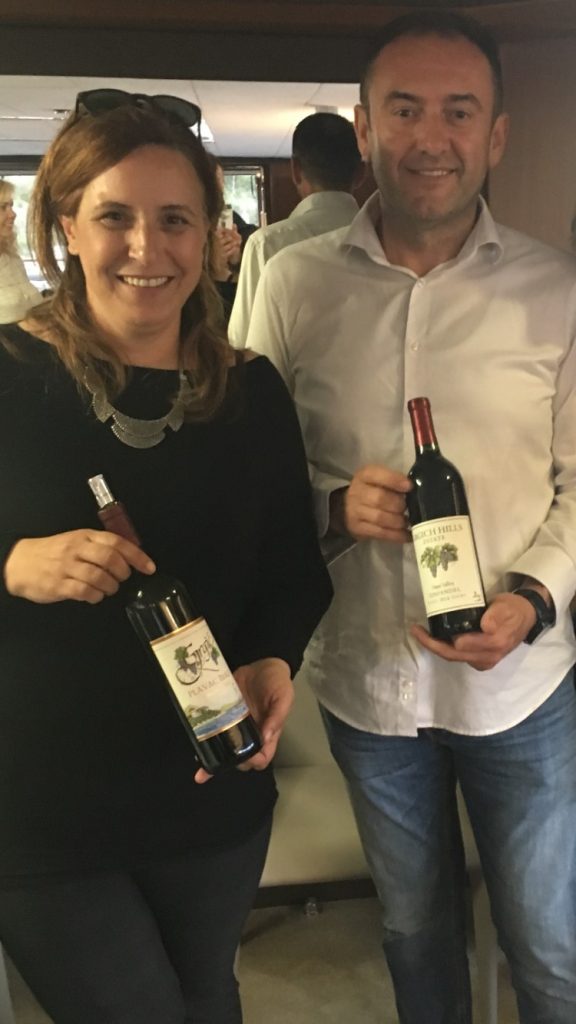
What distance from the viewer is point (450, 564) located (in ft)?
2.97

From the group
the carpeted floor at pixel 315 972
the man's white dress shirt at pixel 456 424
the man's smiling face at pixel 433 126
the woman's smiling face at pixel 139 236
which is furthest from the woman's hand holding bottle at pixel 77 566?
the carpeted floor at pixel 315 972

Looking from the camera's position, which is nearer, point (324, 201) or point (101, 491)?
point (101, 491)

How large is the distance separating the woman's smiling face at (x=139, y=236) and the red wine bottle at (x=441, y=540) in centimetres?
31

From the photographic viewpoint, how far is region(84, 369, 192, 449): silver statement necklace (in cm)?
92

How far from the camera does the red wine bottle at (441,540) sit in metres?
0.90

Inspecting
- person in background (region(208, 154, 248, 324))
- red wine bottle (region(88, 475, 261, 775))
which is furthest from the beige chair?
person in background (region(208, 154, 248, 324))

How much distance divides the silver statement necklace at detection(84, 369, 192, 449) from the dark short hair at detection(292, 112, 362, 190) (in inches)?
27.5

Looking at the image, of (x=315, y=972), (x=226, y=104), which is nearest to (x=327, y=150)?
(x=226, y=104)

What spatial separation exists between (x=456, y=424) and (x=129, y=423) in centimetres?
44

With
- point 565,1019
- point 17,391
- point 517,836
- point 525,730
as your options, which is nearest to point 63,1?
point 17,391

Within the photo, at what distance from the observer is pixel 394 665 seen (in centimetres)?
116

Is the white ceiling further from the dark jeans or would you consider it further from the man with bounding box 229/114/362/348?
the dark jeans

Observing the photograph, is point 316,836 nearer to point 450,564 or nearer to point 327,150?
point 450,564

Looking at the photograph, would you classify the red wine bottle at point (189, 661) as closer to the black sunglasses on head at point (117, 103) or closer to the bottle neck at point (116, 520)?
the bottle neck at point (116, 520)
